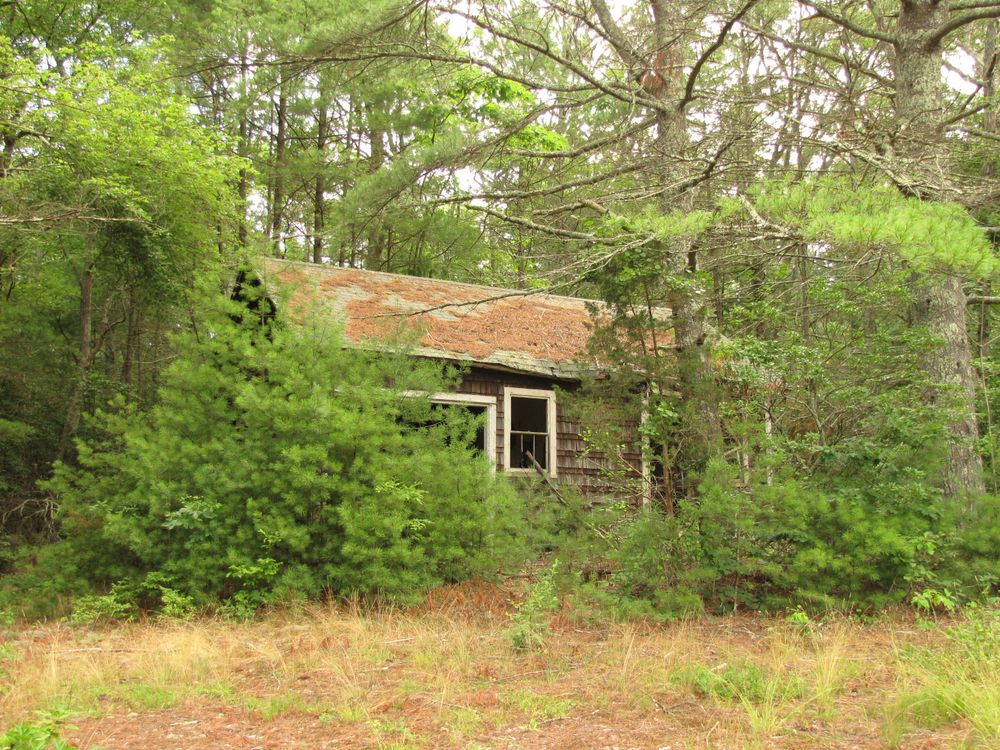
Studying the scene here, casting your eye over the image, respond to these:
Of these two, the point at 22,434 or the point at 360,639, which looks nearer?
the point at 360,639

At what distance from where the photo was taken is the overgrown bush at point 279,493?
8.39m

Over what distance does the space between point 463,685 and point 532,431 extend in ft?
27.7

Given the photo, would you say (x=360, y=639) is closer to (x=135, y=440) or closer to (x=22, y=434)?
(x=135, y=440)

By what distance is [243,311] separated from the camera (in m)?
9.37

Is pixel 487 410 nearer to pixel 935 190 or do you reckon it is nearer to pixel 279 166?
pixel 935 190

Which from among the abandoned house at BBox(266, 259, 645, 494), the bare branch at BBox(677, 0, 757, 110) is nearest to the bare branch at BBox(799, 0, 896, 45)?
the bare branch at BBox(677, 0, 757, 110)

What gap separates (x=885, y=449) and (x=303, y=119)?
19.6 metres

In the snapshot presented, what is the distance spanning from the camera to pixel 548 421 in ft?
44.6

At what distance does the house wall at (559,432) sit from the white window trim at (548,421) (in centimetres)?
5

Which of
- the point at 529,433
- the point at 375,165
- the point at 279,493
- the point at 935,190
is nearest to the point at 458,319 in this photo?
the point at 529,433

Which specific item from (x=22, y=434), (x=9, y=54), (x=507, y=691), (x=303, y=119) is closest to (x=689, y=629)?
(x=507, y=691)

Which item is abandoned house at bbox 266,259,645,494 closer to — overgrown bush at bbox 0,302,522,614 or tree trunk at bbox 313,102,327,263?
overgrown bush at bbox 0,302,522,614

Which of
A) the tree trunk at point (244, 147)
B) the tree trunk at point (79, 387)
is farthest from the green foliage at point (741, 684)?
the tree trunk at point (244, 147)

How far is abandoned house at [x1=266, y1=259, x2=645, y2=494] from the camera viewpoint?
40.7ft
